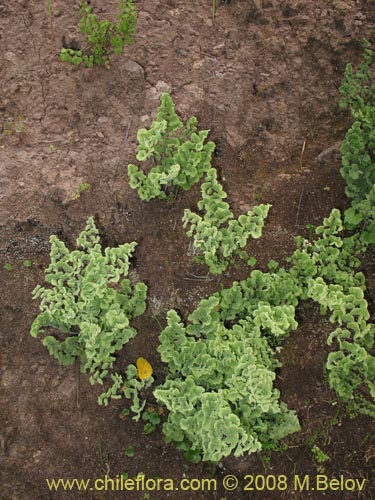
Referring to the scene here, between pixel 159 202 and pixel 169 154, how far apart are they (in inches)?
20.7

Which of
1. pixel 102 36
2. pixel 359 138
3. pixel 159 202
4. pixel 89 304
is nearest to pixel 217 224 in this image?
pixel 159 202

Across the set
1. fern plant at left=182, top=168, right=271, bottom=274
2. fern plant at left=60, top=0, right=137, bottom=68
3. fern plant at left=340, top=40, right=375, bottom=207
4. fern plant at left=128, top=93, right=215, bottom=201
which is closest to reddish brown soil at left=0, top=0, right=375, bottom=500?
fern plant at left=60, top=0, right=137, bottom=68

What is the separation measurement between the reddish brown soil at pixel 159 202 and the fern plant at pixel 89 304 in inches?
14.5

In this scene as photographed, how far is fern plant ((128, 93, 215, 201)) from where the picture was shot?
135 inches

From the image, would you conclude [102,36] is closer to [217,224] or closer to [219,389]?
[217,224]

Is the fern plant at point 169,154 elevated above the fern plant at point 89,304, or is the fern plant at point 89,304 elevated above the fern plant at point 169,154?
the fern plant at point 169,154

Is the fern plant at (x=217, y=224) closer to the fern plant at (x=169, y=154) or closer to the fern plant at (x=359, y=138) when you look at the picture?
the fern plant at (x=169, y=154)

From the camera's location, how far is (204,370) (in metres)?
3.09

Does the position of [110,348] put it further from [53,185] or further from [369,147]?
[369,147]

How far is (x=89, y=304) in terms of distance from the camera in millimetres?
3125

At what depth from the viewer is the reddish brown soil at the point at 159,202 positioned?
349 centimetres

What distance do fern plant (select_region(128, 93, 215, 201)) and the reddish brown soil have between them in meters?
0.44

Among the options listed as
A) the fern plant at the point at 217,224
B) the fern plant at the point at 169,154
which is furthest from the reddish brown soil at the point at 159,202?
the fern plant at the point at 217,224

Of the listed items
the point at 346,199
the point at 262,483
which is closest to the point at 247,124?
the point at 346,199
